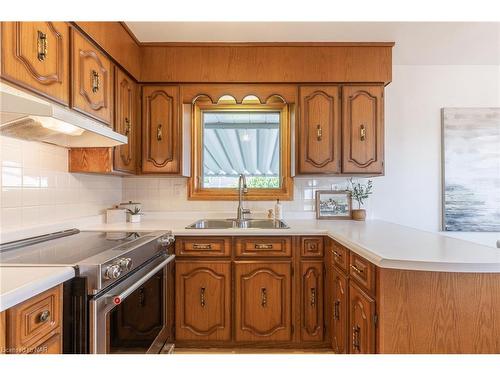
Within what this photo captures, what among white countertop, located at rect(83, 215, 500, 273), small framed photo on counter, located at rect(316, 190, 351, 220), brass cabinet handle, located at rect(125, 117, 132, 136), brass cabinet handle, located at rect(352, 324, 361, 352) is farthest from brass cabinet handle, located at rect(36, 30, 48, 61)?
small framed photo on counter, located at rect(316, 190, 351, 220)

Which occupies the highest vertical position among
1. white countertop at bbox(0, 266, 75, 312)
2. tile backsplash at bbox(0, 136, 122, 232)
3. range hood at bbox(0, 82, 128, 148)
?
range hood at bbox(0, 82, 128, 148)

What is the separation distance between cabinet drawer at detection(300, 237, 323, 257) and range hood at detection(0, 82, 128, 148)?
4.38ft

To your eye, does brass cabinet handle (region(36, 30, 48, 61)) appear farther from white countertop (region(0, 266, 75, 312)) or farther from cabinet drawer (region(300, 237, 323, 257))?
cabinet drawer (region(300, 237, 323, 257))

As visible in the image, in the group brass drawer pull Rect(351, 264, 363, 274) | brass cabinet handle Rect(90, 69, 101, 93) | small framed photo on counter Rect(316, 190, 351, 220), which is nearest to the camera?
brass drawer pull Rect(351, 264, 363, 274)

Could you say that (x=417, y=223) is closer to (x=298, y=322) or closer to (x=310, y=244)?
(x=310, y=244)

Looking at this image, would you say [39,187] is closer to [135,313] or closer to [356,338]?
[135,313]

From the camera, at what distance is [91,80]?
1.67m

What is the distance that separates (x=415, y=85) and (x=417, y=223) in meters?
1.29

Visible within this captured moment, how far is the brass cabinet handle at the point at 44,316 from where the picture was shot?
853 millimetres

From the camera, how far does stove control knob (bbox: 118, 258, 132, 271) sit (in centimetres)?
124

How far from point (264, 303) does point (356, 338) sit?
28.3 inches

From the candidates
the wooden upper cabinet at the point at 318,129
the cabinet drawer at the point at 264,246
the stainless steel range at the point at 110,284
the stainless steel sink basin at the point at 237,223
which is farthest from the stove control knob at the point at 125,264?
the wooden upper cabinet at the point at 318,129

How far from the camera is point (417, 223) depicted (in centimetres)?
261
